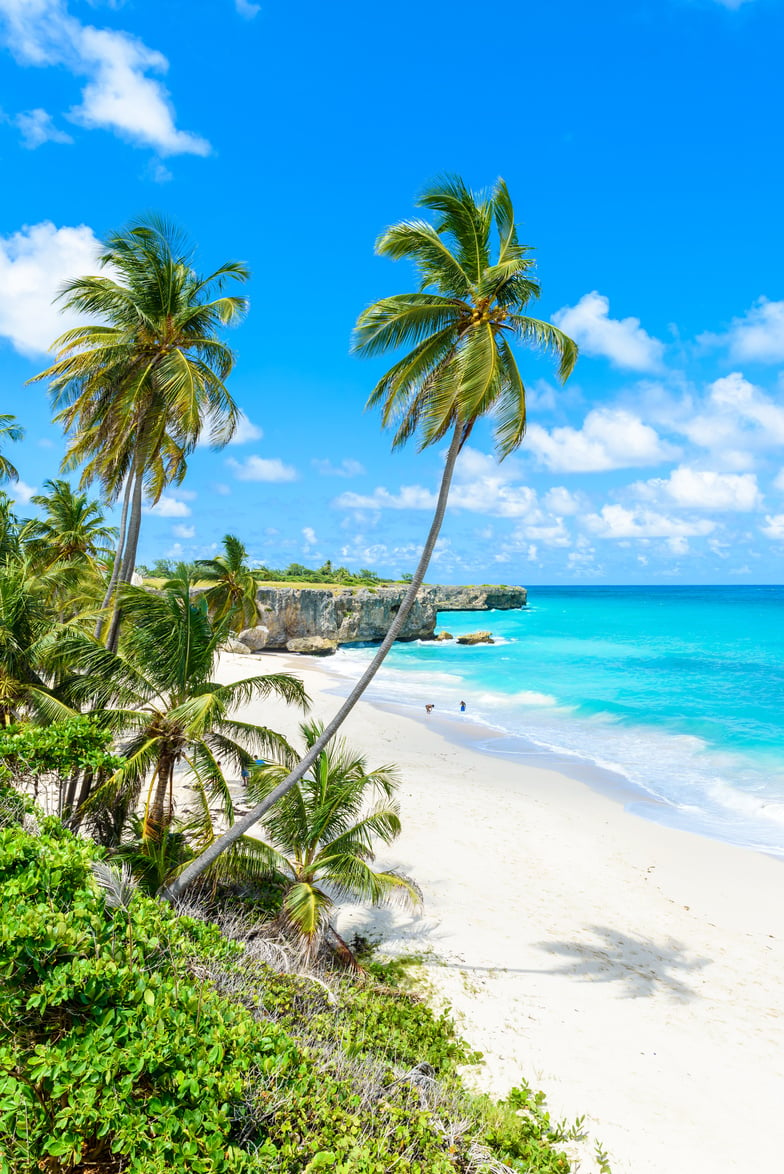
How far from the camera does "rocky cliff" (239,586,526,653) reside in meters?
53.1

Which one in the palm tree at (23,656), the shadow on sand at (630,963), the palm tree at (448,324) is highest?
the palm tree at (448,324)

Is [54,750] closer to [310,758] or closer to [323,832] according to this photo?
[310,758]

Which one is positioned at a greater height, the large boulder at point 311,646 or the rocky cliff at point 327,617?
the rocky cliff at point 327,617

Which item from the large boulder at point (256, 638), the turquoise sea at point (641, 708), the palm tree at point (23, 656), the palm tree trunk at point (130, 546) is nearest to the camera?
the palm tree at point (23, 656)

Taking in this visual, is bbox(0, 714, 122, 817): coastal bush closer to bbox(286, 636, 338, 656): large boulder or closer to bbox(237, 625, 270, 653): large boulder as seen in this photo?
bbox(237, 625, 270, 653): large boulder

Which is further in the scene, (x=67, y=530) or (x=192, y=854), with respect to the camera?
(x=67, y=530)

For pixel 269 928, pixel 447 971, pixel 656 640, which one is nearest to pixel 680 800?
pixel 447 971

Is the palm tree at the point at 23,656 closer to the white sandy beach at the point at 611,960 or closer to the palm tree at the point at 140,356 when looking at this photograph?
the palm tree at the point at 140,356

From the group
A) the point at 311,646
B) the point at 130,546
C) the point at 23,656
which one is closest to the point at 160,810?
the point at 23,656

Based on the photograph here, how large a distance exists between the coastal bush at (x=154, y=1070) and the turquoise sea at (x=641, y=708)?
1542cm

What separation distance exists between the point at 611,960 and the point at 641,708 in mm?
24955

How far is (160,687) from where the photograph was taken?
913 cm

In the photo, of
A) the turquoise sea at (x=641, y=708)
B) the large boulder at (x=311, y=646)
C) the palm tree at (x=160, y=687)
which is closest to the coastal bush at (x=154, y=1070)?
the palm tree at (x=160, y=687)

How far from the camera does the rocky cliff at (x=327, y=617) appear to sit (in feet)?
174
